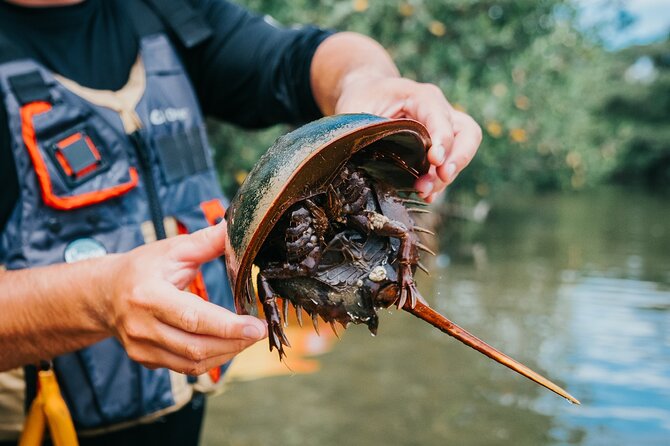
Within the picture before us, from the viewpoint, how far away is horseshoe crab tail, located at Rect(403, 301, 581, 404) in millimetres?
1327

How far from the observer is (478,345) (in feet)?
4.44

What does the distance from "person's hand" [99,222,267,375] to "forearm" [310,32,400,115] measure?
32.1 inches

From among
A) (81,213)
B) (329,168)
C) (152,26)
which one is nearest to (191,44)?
(152,26)

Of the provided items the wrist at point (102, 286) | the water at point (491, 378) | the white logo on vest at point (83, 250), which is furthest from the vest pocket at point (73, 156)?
the water at point (491, 378)

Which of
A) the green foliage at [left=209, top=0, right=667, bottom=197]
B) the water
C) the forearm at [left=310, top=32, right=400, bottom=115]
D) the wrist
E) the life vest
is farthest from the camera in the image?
the green foliage at [left=209, top=0, right=667, bottom=197]

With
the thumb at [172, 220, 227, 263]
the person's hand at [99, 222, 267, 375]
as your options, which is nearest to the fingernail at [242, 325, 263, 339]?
the person's hand at [99, 222, 267, 375]

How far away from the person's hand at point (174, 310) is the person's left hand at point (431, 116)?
55 centimetres

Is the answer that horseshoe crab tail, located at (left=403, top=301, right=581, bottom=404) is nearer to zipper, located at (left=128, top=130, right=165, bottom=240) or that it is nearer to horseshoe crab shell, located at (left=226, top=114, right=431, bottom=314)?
horseshoe crab shell, located at (left=226, top=114, right=431, bottom=314)

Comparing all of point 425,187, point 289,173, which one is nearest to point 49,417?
point 289,173

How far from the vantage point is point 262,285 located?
4.69ft

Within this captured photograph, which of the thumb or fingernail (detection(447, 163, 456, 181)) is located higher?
fingernail (detection(447, 163, 456, 181))

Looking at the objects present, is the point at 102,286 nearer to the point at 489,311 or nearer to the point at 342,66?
the point at 342,66

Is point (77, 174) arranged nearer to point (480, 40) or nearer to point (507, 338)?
point (507, 338)

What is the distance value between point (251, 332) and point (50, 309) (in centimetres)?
58
